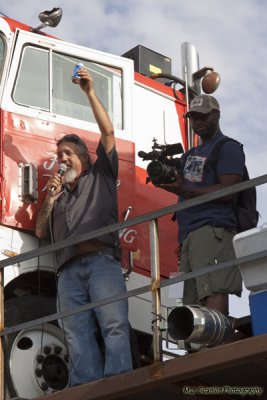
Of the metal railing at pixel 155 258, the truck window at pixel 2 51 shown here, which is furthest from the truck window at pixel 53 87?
the metal railing at pixel 155 258

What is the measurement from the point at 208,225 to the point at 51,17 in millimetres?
3056

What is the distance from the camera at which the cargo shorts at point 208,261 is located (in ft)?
27.3

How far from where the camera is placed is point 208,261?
8492 mm

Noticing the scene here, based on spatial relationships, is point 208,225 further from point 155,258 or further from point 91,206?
point 91,206

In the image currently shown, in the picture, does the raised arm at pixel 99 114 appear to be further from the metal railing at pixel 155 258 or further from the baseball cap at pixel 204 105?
the metal railing at pixel 155 258

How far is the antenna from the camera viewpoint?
10488mm

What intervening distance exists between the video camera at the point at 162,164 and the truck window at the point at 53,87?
970 mm

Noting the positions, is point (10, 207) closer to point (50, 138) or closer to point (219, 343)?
point (50, 138)

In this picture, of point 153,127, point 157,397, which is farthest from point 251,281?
point 153,127

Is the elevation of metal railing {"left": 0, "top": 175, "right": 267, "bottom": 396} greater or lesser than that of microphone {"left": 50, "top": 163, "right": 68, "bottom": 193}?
lesser

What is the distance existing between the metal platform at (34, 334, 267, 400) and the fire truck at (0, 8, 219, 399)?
1136 mm

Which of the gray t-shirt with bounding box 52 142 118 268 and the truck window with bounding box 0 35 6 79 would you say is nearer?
the gray t-shirt with bounding box 52 142 118 268

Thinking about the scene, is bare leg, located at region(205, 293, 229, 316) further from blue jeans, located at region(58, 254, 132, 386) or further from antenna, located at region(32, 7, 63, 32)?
antenna, located at region(32, 7, 63, 32)

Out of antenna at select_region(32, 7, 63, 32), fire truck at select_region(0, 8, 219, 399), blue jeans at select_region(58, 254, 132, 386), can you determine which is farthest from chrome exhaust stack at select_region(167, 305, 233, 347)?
antenna at select_region(32, 7, 63, 32)
